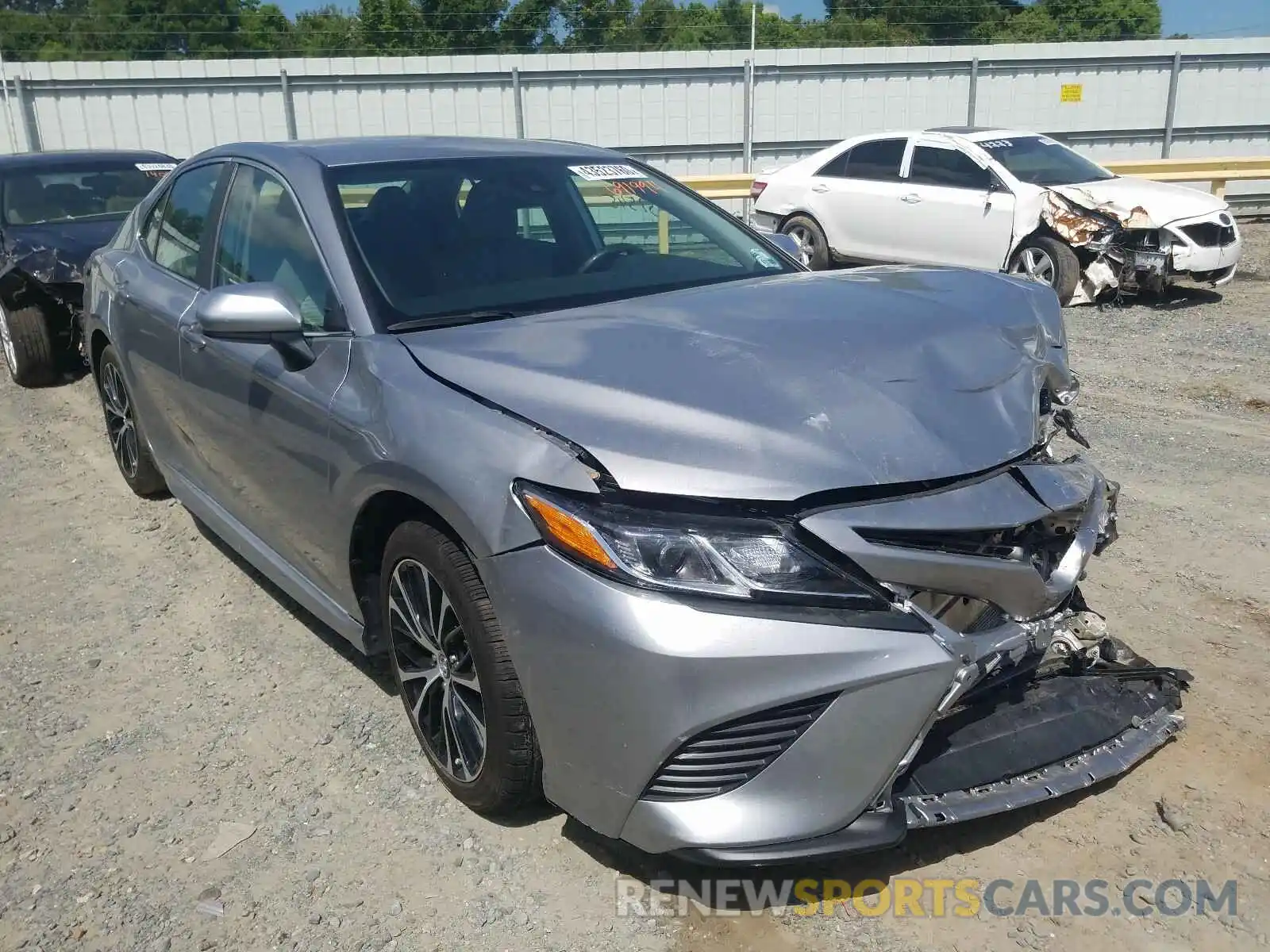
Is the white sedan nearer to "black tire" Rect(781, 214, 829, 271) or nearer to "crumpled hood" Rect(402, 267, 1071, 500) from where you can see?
"black tire" Rect(781, 214, 829, 271)

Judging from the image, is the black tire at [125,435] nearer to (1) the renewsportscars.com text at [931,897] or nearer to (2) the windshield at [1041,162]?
(1) the renewsportscars.com text at [931,897]

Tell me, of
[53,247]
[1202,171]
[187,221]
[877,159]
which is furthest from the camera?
[1202,171]

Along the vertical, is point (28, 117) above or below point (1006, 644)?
above

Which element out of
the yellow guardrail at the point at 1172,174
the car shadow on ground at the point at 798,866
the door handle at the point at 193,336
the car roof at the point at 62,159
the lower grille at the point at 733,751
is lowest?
the car shadow on ground at the point at 798,866

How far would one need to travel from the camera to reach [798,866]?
262 cm

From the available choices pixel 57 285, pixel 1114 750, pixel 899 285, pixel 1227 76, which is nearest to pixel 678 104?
pixel 1227 76

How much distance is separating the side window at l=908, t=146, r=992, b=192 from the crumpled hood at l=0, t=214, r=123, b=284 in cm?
750

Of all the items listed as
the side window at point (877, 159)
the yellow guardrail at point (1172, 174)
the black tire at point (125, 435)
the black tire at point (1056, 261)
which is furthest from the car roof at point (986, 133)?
the black tire at point (125, 435)

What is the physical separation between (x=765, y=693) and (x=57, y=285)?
261 inches

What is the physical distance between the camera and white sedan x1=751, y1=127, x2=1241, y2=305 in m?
9.63

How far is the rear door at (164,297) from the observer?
4.11 metres

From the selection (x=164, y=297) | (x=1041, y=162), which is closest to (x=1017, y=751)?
(x=164, y=297)

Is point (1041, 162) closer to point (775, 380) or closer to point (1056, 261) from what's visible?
point (1056, 261)

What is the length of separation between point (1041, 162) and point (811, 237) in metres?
2.56
